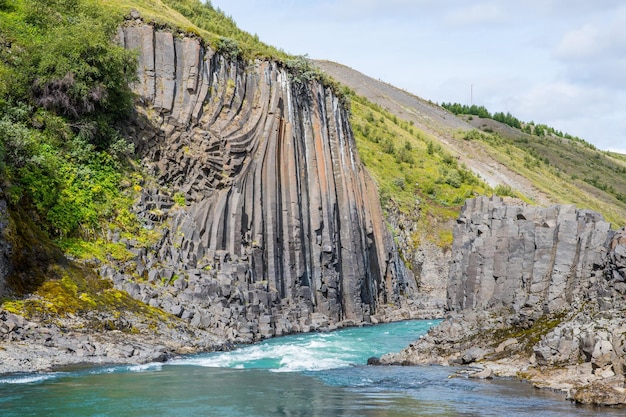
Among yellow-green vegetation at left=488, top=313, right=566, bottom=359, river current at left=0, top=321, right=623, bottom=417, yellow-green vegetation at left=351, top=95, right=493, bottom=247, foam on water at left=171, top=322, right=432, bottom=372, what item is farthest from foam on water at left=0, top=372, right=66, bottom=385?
yellow-green vegetation at left=351, top=95, right=493, bottom=247

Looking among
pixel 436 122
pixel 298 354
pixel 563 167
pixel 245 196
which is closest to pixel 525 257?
pixel 298 354

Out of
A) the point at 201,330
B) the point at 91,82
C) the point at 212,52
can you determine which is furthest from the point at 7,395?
the point at 212,52

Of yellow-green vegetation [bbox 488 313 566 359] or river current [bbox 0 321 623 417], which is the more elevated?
yellow-green vegetation [bbox 488 313 566 359]

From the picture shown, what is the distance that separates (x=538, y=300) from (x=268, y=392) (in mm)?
12232

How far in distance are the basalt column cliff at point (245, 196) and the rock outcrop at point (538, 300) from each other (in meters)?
13.6

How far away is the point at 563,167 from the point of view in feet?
486

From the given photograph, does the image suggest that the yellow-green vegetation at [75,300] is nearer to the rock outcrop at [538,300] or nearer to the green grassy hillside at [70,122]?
the green grassy hillside at [70,122]

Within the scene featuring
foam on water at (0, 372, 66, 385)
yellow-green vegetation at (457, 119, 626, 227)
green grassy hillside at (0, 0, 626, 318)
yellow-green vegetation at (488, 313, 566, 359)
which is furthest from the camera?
yellow-green vegetation at (457, 119, 626, 227)

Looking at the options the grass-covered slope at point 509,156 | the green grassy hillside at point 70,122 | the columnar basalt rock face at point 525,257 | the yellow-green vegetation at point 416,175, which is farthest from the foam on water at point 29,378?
the grass-covered slope at point 509,156

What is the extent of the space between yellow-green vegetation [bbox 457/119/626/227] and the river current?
81.6 metres

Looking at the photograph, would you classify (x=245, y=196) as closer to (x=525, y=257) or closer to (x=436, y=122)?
(x=525, y=257)

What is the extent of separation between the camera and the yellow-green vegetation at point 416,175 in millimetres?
87875

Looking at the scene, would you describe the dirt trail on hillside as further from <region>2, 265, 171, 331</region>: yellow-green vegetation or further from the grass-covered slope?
<region>2, 265, 171, 331</region>: yellow-green vegetation

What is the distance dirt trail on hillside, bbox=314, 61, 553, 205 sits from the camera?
11769cm
